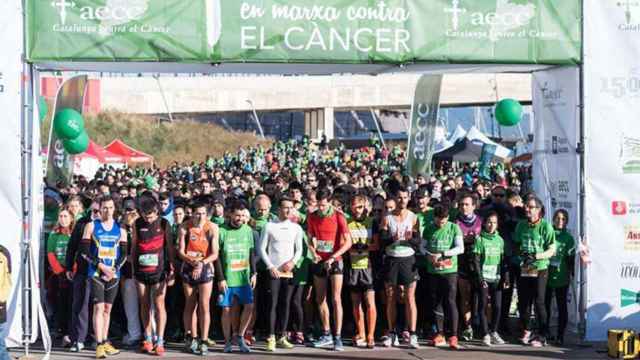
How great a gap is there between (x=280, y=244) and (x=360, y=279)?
1.08m

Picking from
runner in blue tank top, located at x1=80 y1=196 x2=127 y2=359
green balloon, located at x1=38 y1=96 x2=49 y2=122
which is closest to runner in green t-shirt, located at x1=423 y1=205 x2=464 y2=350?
runner in blue tank top, located at x1=80 y1=196 x2=127 y2=359

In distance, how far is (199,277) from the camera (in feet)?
37.1

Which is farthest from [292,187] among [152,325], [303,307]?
[152,325]

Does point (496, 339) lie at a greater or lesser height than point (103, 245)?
lesser

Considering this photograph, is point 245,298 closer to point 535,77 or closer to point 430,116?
point 535,77

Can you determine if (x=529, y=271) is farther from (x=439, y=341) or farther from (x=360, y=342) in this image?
(x=360, y=342)

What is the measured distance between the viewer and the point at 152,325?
37.9 feet

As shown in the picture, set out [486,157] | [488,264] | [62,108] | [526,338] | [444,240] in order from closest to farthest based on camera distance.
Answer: [444,240] < [488,264] < [526,338] < [62,108] < [486,157]

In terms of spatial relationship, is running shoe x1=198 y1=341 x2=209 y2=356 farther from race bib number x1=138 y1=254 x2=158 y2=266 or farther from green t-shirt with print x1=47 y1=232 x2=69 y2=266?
green t-shirt with print x1=47 y1=232 x2=69 y2=266

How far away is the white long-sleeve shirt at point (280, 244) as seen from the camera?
11586 mm

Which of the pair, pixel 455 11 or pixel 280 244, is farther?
pixel 455 11

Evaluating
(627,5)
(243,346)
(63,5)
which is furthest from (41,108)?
(627,5)

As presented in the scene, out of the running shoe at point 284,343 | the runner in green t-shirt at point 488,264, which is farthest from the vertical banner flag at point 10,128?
the runner in green t-shirt at point 488,264

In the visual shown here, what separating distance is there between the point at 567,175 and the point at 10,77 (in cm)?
697
